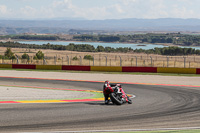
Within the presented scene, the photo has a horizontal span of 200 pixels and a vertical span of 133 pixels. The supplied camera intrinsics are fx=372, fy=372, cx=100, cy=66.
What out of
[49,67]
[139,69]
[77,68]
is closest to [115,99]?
[139,69]

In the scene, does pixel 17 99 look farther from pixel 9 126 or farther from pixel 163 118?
pixel 163 118

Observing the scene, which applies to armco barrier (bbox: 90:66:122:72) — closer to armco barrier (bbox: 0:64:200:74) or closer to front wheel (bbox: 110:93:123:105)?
armco barrier (bbox: 0:64:200:74)

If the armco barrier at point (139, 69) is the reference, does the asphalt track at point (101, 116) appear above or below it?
above

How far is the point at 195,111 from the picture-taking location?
45.6 ft

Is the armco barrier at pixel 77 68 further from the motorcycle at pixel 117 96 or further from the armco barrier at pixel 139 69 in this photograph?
the motorcycle at pixel 117 96

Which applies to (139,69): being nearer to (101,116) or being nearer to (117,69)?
(117,69)

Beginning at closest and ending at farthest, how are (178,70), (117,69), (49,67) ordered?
(178,70)
(117,69)
(49,67)

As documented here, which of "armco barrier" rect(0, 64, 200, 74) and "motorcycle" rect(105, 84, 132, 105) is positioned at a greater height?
"motorcycle" rect(105, 84, 132, 105)

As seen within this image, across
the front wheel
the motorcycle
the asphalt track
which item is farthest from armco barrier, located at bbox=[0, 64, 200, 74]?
the front wheel

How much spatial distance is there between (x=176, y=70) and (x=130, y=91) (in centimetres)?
1309

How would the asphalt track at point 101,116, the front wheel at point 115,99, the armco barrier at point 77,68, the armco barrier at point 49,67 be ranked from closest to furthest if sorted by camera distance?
the asphalt track at point 101,116 → the front wheel at point 115,99 → the armco barrier at point 77,68 → the armco barrier at point 49,67

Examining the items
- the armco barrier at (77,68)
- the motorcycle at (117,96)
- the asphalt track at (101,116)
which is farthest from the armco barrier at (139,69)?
the motorcycle at (117,96)

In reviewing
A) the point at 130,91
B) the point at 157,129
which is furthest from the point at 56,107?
the point at 130,91

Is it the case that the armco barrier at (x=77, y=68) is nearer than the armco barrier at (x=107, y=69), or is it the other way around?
the armco barrier at (x=107, y=69)
